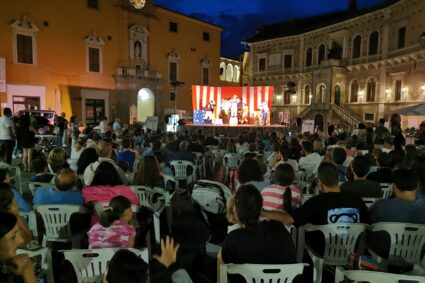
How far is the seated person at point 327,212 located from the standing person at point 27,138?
8025 mm

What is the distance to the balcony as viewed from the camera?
23406mm

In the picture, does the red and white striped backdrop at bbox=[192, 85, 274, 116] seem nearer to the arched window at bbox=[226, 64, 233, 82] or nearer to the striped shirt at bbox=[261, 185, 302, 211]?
the arched window at bbox=[226, 64, 233, 82]

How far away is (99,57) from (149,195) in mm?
20620

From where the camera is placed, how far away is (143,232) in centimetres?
365

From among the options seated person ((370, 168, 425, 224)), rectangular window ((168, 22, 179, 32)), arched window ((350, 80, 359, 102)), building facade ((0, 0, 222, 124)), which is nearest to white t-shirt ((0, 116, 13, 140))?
seated person ((370, 168, 425, 224))

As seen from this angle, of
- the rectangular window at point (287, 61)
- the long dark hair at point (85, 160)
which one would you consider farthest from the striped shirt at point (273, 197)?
the rectangular window at point (287, 61)

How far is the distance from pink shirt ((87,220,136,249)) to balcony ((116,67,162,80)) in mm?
22198

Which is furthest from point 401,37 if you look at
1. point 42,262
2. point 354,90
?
point 42,262

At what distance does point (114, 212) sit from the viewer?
8.71ft

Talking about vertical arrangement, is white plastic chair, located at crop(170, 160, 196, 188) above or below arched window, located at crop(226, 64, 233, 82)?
below

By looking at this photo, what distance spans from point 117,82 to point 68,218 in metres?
21.3

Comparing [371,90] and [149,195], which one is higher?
[371,90]

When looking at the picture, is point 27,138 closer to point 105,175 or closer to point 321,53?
point 105,175

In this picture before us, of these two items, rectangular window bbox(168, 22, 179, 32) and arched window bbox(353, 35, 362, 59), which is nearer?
arched window bbox(353, 35, 362, 59)
